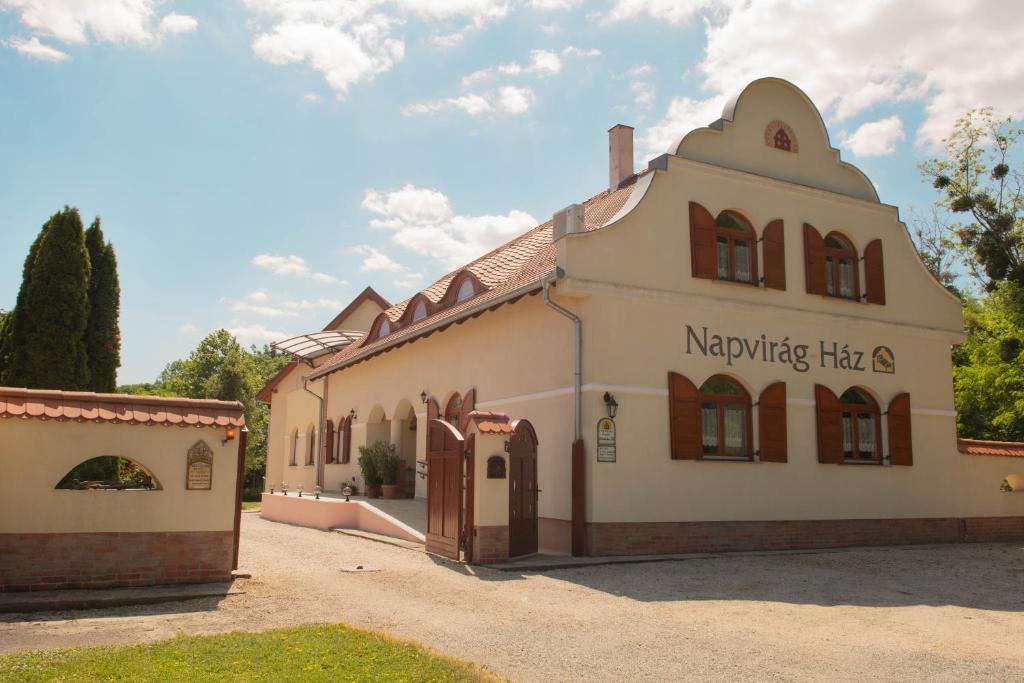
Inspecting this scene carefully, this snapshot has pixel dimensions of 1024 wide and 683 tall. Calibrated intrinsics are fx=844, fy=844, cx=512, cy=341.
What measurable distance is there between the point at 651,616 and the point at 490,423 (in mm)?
4138

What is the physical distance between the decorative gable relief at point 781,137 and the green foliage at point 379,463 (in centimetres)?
1069

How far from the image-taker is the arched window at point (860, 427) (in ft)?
50.5

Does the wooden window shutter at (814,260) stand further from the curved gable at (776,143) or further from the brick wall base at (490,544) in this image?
the brick wall base at (490,544)

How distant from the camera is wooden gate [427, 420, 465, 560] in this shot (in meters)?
12.0

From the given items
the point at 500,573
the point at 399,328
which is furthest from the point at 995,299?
the point at 500,573

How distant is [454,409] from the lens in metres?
17.5

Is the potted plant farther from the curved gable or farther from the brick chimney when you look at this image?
the curved gable

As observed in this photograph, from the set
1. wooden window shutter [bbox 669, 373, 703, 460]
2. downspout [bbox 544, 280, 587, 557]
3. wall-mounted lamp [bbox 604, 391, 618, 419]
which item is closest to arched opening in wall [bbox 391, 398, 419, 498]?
downspout [bbox 544, 280, 587, 557]

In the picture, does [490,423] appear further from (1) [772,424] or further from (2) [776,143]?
(2) [776,143]

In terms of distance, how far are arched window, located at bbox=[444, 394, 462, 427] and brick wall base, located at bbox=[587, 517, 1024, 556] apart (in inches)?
211

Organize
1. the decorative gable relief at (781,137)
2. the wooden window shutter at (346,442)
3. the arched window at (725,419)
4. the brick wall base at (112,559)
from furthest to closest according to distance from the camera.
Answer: the wooden window shutter at (346,442) → the decorative gable relief at (781,137) → the arched window at (725,419) → the brick wall base at (112,559)

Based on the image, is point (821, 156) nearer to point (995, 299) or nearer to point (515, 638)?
point (995, 299)

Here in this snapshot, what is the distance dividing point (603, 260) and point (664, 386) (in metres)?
2.23

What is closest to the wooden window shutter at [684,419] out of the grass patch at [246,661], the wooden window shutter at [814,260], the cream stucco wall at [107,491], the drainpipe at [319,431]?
the wooden window shutter at [814,260]
